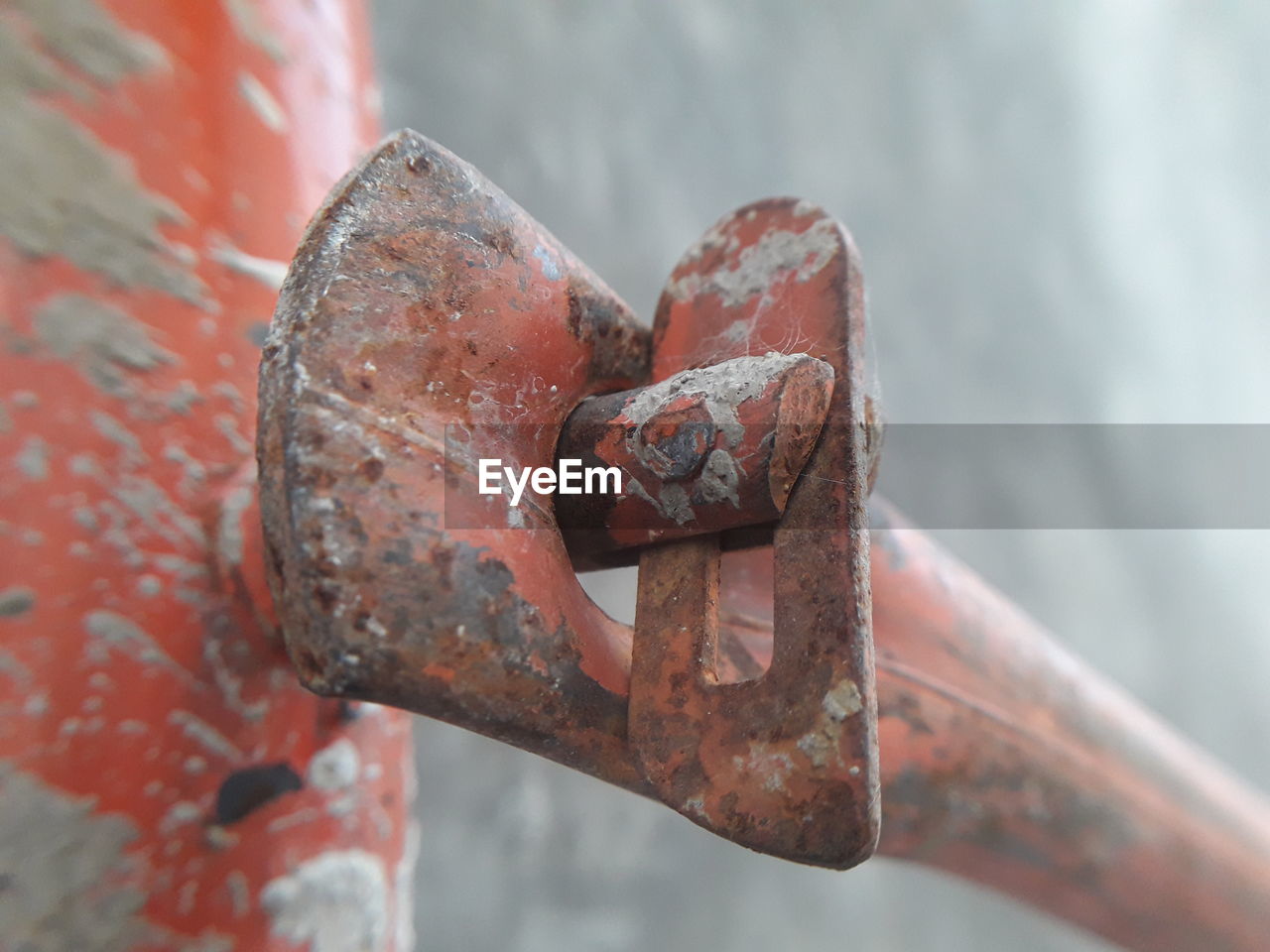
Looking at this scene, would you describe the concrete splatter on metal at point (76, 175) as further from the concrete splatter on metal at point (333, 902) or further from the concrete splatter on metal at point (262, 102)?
the concrete splatter on metal at point (333, 902)

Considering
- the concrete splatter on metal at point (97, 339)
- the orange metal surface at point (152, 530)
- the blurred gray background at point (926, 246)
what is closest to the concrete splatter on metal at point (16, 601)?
the orange metal surface at point (152, 530)

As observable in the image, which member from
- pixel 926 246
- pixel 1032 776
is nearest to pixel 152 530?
pixel 1032 776

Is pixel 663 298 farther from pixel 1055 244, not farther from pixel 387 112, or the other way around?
pixel 1055 244

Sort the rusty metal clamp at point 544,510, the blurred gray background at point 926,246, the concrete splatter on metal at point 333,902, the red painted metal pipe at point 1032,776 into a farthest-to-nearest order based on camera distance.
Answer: the blurred gray background at point 926,246 < the red painted metal pipe at point 1032,776 < the concrete splatter on metal at point 333,902 < the rusty metal clamp at point 544,510

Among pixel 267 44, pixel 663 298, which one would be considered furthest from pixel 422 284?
pixel 267 44

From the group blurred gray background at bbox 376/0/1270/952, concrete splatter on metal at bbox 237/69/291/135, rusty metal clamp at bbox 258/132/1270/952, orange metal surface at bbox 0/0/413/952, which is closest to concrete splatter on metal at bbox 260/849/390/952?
orange metal surface at bbox 0/0/413/952

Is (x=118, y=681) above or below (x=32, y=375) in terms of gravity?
below

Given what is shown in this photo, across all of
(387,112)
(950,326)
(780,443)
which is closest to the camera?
(780,443)

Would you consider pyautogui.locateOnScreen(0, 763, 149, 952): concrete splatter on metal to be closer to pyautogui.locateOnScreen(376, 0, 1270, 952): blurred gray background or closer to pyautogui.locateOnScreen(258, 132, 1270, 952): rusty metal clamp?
pyautogui.locateOnScreen(258, 132, 1270, 952): rusty metal clamp
